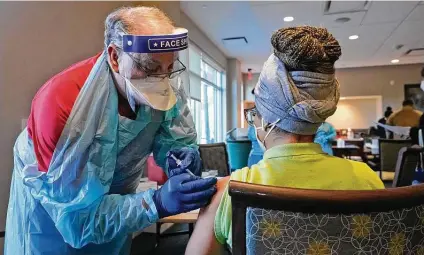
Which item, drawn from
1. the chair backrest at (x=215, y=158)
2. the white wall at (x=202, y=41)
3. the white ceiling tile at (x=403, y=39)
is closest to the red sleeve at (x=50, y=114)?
the chair backrest at (x=215, y=158)

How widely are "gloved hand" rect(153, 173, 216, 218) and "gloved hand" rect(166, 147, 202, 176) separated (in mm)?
135

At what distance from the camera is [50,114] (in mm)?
979

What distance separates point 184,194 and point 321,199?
16.3 inches

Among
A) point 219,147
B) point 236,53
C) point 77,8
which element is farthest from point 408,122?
point 77,8

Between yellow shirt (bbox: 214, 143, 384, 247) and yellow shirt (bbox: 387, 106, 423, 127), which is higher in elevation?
yellow shirt (bbox: 387, 106, 423, 127)

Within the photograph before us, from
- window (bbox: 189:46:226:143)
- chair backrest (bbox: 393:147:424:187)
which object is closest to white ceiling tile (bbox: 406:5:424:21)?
chair backrest (bbox: 393:147:424:187)

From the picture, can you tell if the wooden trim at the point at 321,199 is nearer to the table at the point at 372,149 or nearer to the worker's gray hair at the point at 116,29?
the worker's gray hair at the point at 116,29

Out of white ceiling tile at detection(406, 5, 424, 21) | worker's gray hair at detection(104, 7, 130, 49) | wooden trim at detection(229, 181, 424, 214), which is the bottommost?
wooden trim at detection(229, 181, 424, 214)

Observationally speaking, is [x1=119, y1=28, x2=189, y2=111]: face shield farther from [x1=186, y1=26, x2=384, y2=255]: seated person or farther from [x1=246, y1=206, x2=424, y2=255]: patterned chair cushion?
[x1=246, y1=206, x2=424, y2=255]: patterned chair cushion

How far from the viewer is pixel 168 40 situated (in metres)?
1.04

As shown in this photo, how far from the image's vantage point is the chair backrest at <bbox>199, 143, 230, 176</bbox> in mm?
3225

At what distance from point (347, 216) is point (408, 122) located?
20.9 ft

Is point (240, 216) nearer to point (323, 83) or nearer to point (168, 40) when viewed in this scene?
point (323, 83)

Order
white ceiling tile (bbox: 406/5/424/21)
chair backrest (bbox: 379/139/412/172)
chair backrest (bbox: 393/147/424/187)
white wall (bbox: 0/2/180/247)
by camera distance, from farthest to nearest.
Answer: white ceiling tile (bbox: 406/5/424/21), chair backrest (bbox: 379/139/412/172), chair backrest (bbox: 393/147/424/187), white wall (bbox: 0/2/180/247)
